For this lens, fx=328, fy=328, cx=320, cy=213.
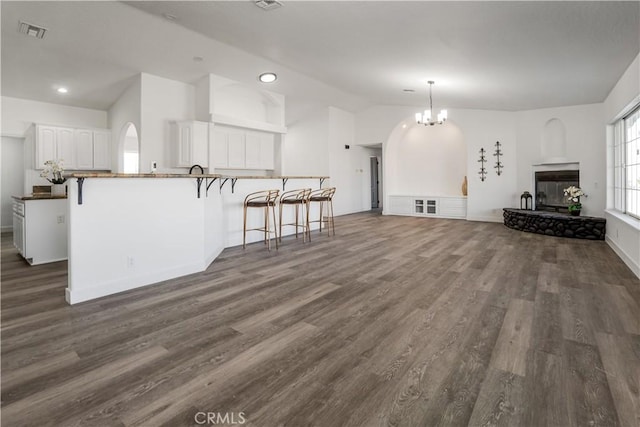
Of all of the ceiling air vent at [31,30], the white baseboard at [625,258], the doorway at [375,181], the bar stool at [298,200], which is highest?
the ceiling air vent at [31,30]

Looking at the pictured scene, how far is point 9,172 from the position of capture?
7.17 meters

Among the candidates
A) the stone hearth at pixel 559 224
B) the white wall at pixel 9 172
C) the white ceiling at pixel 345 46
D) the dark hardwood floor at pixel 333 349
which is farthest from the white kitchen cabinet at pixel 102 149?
the stone hearth at pixel 559 224

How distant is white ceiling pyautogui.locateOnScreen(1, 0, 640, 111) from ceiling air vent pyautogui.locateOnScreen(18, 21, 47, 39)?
9cm

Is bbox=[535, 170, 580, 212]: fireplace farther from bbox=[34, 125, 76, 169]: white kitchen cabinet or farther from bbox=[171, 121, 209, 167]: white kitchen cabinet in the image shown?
bbox=[34, 125, 76, 169]: white kitchen cabinet

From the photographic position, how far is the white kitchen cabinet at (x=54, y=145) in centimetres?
659

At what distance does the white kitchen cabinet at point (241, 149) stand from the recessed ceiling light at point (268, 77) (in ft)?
4.12

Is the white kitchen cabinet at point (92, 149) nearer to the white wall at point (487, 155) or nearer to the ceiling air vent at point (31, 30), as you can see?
the ceiling air vent at point (31, 30)

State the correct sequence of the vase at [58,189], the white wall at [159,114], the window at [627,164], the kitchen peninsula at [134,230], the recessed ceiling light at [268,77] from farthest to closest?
the recessed ceiling light at [268,77] → the white wall at [159,114] → the vase at [58,189] → the window at [627,164] → the kitchen peninsula at [134,230]

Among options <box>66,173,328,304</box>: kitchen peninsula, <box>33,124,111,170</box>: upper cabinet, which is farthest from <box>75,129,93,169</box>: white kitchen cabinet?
<box>66,173,328,304</box>: kitchen peninsula

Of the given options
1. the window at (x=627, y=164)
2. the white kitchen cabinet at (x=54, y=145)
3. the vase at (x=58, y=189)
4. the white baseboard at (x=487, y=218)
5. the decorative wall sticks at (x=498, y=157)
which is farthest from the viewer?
the white baseboard at (x=487, y=218)

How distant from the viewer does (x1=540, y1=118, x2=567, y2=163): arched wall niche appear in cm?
705

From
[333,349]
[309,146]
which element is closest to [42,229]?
[333,349]

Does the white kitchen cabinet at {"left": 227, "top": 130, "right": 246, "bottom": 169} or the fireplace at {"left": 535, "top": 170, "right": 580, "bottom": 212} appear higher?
the white kitchen cabinet at {"left": 227, "top": 130, "right": 246, "bottom": 169}

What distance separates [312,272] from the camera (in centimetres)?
380
